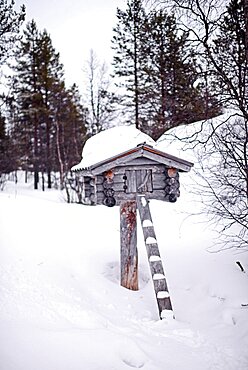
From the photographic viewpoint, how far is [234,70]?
5441 millimetres

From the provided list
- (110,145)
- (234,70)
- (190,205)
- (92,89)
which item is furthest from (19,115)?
(234,70)

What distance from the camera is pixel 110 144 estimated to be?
Result: 21.1ft

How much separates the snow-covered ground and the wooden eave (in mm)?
1930

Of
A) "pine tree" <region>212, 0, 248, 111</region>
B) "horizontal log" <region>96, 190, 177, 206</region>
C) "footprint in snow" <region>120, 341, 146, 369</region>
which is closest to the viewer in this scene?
Answer: "footprint in snow" <region>120, 341, 146, 369</region>

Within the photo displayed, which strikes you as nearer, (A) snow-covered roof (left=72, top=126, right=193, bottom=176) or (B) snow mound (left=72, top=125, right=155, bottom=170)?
(A) snow-covered roof (left=72, top=126, right=193, bottom=176)

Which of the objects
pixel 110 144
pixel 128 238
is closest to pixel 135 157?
pixel 110 144

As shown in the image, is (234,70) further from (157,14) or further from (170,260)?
(170,260)

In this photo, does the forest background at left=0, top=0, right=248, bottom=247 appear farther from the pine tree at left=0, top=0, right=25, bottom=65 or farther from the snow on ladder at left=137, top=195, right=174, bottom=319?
the snow on ladder at left=137, top=195, right=174, bottom=319

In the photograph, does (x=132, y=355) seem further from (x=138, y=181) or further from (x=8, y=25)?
(x=8, y=25)

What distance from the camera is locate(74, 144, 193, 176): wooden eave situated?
18.4ft

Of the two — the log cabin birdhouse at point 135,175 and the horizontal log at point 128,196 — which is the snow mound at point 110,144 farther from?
the horizontal log at point 128,196

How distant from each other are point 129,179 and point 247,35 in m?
3.04

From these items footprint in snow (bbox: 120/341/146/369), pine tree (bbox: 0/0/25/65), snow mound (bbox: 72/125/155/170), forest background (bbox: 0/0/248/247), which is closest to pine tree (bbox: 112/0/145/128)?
forest background (bbox: 0/0/248/247)

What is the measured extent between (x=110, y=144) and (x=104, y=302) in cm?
293
